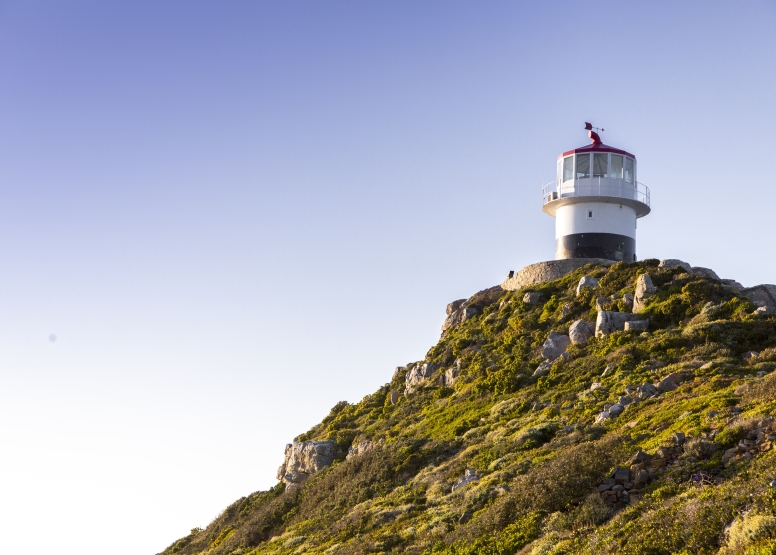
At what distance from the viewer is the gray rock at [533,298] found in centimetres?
3731

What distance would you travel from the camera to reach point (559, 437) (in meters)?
22.8

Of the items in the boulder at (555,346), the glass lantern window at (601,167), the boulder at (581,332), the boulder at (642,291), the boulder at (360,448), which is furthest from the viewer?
the glass lantern window at (601,167)

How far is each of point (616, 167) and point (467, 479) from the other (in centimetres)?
2486

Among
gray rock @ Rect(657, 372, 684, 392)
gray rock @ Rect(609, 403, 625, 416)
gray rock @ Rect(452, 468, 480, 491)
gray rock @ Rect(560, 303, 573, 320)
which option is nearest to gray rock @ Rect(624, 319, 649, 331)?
gray rock @ Rect(560, 303, 573, 320)

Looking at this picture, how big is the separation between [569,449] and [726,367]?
272 inches

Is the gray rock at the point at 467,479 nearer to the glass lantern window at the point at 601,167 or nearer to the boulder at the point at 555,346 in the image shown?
the boulder at the point at 555,346

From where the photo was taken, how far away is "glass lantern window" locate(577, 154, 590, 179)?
139 ft

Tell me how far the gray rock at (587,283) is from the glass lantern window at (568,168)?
8.73 m

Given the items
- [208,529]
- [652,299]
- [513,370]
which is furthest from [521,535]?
[208,529]

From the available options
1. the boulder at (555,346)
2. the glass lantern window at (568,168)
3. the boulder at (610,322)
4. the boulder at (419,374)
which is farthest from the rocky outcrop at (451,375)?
the glass lantern window at (568,168)

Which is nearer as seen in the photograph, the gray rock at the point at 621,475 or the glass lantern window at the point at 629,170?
the gray rock at the point at 621,475

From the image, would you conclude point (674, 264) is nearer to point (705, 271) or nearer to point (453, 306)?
point (705, 271)

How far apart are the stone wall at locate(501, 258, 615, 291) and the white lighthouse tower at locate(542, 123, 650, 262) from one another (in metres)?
1.84

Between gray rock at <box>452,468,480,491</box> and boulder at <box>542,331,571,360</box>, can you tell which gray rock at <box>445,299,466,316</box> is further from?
gray rock at <box>452,468,480,491</box>
